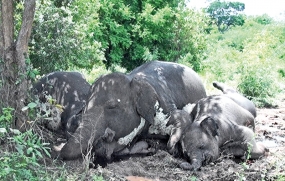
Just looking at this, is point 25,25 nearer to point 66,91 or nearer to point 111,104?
point 111,104

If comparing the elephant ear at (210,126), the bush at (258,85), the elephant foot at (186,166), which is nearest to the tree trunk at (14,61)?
the elephant foot at (186,166)

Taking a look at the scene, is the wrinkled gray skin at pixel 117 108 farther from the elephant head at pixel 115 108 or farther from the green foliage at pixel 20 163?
the green foliage at pixel 20 163

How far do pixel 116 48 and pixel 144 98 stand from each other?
1280 cm

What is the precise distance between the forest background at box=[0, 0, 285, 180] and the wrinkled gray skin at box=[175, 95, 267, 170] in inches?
81.2

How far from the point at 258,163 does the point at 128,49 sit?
1394 cm

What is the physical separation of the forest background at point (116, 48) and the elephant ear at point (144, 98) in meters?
1.55

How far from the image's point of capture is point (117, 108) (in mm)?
6941

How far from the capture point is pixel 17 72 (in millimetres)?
6070

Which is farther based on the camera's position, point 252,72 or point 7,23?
point 252,72

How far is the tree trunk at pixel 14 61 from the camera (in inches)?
234

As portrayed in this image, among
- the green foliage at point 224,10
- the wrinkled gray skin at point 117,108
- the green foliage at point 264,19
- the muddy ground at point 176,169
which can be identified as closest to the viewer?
the muddy ground at point 176,169

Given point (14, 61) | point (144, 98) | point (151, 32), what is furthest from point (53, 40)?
point (151, 32)

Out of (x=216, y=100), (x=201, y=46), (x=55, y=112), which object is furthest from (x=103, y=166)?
(x=201, y=46)

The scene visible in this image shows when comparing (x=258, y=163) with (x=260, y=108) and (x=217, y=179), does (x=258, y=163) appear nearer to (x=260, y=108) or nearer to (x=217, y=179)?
(x=217, y=179)
